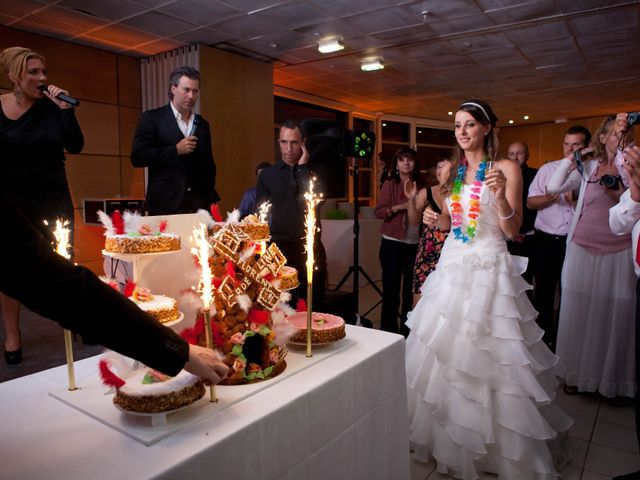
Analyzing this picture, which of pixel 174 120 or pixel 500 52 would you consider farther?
pixel 500 52

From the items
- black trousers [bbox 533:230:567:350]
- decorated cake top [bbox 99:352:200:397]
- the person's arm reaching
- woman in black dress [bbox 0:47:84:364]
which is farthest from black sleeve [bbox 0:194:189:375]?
black trousers [bbox 533:230:567:350]

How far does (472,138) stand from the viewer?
2.27 metres

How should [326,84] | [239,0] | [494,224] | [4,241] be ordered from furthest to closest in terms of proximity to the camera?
[326,84], [239,0], [494,224], [4,241]

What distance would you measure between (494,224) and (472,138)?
16.3 inches

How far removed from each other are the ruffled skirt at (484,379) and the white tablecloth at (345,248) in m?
4.52

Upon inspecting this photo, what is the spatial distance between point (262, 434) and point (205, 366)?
7.8 inches

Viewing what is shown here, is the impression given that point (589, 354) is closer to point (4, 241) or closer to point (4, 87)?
point (4, 241)

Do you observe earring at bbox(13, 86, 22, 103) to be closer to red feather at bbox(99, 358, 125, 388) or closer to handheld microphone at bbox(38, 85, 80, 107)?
handheld microphone at bbox(38, 85, 80, 107)

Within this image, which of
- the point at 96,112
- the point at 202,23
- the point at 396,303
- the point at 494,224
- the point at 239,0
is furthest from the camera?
the point at 96,112

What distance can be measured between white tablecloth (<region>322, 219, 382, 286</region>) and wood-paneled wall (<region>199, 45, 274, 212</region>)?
53.1 inches

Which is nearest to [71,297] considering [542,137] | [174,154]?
[174,154]

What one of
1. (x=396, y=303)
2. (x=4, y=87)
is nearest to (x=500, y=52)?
(x=396, y=303)

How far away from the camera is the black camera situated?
2.63m

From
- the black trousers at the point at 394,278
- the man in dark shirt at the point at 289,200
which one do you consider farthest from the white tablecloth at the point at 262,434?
the black trousers at the point at 394,278
